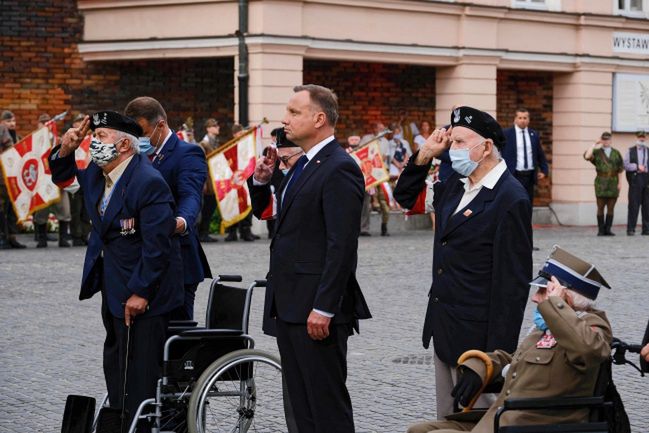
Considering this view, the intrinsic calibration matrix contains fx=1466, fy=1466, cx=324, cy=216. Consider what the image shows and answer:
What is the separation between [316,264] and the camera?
679 centimetres

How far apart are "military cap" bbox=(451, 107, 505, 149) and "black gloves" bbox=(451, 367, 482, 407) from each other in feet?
3.92

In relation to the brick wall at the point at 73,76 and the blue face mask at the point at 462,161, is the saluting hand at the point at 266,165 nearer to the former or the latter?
the blue face mask at the point at 462,161

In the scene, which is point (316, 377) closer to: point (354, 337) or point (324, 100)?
point (324, 100)

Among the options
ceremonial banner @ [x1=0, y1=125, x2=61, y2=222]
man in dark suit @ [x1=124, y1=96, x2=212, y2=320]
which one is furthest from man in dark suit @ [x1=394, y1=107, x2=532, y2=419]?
ceremonial banner @ [x1=0, y1=125, x2=61, y2=222]

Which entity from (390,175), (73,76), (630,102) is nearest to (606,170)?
(390,175)

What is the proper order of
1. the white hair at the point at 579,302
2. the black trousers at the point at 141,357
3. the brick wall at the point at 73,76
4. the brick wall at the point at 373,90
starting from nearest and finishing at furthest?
the white hair at the point at 579,302, the black trousers at the point at 141,357, the brick wall at the point at 73,76, the brick wall at the point at 373,90

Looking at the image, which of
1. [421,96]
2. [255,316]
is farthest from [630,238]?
[255,316]

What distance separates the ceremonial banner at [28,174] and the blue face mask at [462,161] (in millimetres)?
15443

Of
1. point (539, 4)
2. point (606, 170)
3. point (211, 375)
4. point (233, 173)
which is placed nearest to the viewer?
point (211, 375)

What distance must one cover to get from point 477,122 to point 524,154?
14.3 meters

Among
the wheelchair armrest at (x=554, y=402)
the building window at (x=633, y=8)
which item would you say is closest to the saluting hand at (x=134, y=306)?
the wheelchair armrest at (x=554, y=402)

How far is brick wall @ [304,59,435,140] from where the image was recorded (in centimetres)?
2797

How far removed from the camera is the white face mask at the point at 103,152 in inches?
304

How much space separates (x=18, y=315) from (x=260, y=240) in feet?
33.6
